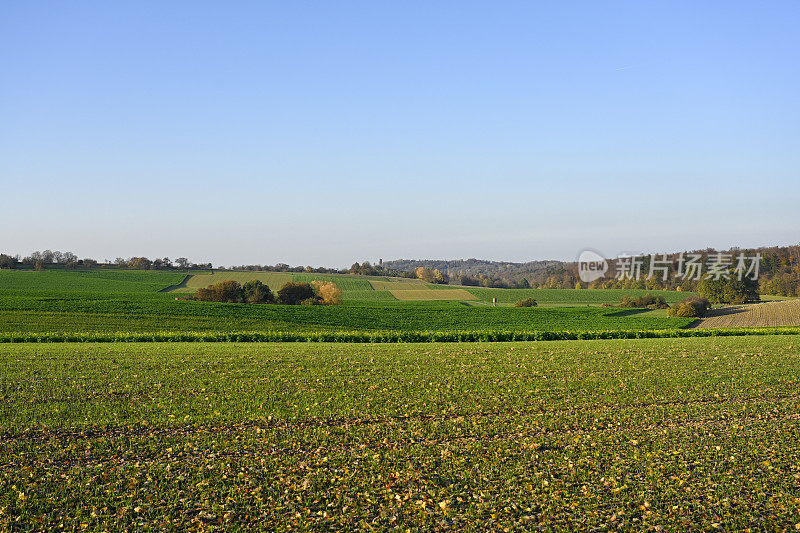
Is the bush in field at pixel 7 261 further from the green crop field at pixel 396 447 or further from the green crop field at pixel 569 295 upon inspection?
the green crop field at pixel 396 447

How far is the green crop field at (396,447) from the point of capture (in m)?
8.70

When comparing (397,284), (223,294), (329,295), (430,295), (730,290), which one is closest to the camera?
(223,294)

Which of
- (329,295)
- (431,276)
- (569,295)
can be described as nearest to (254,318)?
(329,295)

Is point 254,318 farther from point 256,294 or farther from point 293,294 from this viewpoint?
point 293,294

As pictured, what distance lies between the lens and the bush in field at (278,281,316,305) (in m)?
67.1

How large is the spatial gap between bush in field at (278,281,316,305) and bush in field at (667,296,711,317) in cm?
4370

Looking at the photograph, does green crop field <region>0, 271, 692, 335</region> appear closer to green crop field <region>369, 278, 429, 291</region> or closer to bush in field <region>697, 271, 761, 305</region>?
bush in field <region>697, 271, 761, 305</region>

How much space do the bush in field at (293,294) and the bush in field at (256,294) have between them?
142cm

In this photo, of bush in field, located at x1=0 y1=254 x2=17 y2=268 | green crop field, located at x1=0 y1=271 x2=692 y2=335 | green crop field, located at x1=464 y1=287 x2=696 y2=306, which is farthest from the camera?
bush in field, located at x1=0 y1=254 x2=17 y2=268

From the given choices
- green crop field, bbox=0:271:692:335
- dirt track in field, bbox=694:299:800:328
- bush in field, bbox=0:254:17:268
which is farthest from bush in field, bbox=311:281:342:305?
bush in field, bbox=0:254:17:268

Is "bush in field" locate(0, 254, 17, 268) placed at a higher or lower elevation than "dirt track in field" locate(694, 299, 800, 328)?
higher

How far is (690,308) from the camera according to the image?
6462 cm

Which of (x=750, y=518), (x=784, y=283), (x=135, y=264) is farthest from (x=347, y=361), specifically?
(x=135, y=264)

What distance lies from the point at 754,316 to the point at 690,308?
20.9 feet
